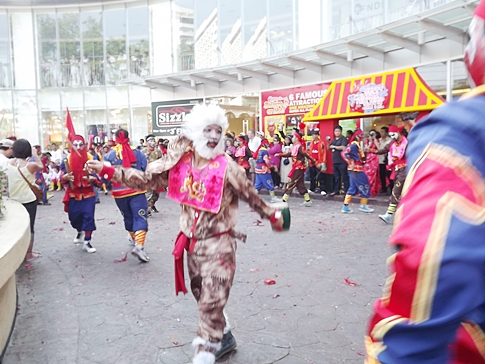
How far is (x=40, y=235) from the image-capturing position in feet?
29.6

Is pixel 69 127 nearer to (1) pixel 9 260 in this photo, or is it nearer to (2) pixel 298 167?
(1) pixel 9 260

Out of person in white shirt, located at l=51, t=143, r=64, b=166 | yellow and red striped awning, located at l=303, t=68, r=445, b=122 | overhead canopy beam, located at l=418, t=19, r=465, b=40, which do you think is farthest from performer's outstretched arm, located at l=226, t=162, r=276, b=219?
person in white shirt, located at l=51, t=143, r=64, b=166

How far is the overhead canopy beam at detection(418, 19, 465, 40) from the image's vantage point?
11289 mm

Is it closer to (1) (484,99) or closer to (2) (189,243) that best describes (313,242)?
(2) (189,243)

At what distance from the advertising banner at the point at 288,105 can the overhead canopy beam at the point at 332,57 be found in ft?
3.70

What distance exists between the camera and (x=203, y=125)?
3590mm

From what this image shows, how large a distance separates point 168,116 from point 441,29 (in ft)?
47.6

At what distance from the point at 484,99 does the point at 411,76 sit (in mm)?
11798

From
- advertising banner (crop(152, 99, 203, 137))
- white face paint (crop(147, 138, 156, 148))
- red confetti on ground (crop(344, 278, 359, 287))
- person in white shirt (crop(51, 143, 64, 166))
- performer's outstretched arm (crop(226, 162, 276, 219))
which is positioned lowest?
red confetti on ground (crop(344, 278, 359, 287))

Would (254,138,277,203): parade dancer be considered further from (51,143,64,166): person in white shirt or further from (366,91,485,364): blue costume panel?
(366,91,485,364): blue costume panel

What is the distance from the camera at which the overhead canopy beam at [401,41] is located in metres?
12.6

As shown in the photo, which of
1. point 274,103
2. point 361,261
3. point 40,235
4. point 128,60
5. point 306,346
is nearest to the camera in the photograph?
point 306,346

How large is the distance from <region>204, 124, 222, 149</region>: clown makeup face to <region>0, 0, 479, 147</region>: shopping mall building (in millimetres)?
8843

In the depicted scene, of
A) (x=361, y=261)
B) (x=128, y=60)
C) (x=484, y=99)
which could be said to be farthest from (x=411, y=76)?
(x=128, y=60)
